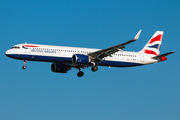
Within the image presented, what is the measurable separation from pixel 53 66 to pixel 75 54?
979 centimetres

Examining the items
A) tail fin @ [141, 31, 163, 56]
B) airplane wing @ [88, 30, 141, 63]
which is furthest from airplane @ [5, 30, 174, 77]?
tail fin @ [141, 31, 163, 56]

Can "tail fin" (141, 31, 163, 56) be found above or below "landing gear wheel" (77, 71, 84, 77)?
above

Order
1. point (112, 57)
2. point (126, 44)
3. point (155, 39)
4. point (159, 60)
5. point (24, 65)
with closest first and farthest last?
point (126, 44) → point (24, 65) → point (112, 57) → point (159, 60) → point (155, 39)

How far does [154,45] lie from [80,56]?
748 inches

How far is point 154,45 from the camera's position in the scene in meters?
71.1

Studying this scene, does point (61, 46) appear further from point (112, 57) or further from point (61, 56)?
point (112, 57)

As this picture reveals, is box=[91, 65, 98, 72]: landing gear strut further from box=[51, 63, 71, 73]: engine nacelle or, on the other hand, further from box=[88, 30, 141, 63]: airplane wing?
box=[51, 63, 71, 73]: engine nacelle

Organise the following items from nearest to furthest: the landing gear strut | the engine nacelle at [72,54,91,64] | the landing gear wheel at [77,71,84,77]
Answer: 1. the engine nacelle at [72,54,91,64]
2. the landing gear strut
3. the landing gear wheel at [77,71,84,77]

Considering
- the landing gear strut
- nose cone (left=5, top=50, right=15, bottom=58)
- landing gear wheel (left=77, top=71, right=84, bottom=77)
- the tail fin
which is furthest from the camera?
the tail fin

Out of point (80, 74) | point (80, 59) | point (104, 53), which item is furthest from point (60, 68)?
point (104, 53)

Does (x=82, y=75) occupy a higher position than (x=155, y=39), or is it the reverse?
(x=155, y=39)

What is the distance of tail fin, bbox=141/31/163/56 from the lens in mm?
69713

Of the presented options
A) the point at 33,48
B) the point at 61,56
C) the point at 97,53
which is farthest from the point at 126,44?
the point at 33,48

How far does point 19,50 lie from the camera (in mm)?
58406
